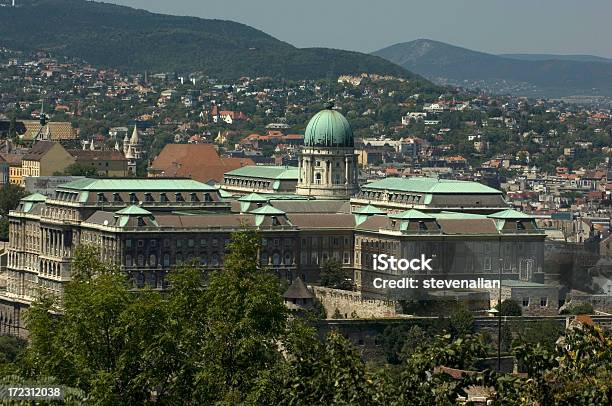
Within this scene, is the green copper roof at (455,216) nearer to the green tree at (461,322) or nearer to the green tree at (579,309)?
the green tree at (579,309)

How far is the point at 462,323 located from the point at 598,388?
64110 millimetres

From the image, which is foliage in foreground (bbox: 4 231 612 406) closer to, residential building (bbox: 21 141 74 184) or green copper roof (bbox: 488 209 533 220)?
green copper roof (bbox: 488 209 533 220)

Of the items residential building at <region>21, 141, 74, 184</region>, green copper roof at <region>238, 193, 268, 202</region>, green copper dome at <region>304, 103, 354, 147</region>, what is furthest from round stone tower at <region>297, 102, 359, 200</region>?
residential building at <region>21, 141, 74, 184</region>

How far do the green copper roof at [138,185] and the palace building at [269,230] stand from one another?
0.11 metres

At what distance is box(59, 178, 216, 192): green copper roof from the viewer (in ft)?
429

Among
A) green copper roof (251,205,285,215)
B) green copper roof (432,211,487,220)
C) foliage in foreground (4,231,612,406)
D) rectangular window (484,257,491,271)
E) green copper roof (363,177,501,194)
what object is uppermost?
foliage in foreground (4,231,612,406)

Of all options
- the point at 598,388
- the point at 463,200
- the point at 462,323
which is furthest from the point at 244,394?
the point at 463,200

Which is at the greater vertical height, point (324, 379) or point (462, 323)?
point (324, 379)

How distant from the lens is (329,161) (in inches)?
5630

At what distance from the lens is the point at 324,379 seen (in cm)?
4925

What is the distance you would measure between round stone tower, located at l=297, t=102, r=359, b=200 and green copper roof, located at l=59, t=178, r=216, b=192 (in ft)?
34.3

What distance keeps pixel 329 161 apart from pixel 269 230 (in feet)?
62.9

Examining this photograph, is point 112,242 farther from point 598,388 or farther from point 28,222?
point 598,388

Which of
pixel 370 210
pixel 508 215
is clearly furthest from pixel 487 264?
pixel 370 210
